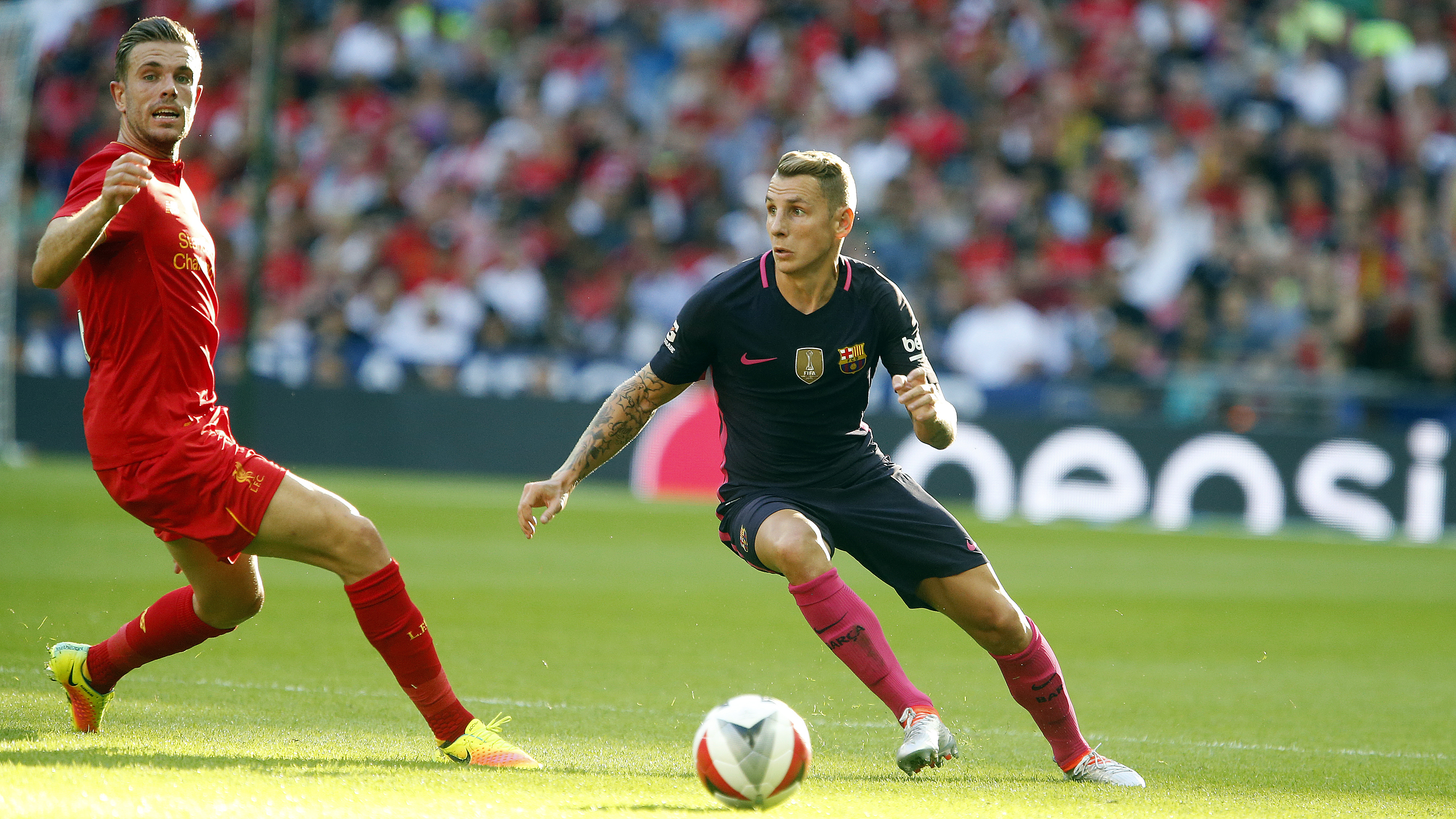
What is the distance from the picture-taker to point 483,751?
4816mm

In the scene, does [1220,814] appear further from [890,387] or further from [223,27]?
[223,27]

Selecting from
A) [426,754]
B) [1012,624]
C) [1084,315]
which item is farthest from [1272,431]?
[426,754]

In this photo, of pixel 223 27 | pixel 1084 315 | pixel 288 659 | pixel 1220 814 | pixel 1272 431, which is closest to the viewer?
pixel 1220 814

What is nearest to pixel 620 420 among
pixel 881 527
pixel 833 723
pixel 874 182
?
pixel 881 527

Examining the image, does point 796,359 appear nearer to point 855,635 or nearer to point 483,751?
point 855,635

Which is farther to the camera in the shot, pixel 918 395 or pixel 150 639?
pixel 150 639

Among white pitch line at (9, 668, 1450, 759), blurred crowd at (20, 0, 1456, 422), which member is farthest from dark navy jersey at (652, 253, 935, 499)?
blurred crowd at (20, 0, 1456, 422)

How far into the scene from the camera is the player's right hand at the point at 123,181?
4.22 meters

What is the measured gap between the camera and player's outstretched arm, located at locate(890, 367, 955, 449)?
4711 millimetres

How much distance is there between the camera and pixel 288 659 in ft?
22.5

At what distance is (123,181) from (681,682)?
11.4 ft

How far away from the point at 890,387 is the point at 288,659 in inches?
390

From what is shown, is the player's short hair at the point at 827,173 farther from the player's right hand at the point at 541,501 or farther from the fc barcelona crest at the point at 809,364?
the player's right hand at the point at 541,501

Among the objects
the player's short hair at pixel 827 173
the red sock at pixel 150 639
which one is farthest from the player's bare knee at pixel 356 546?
the player's short hair at pixel 827 173
